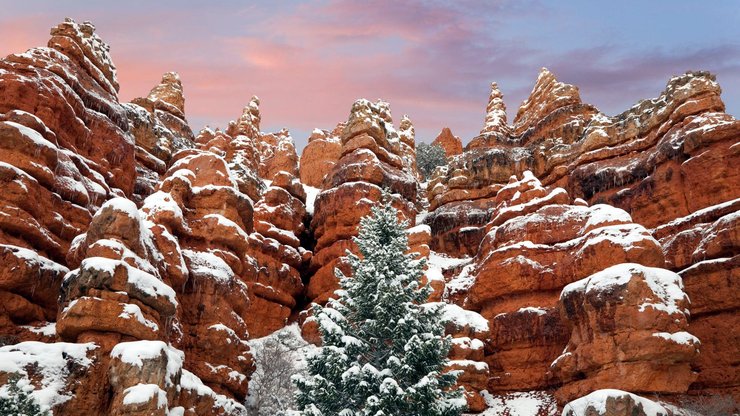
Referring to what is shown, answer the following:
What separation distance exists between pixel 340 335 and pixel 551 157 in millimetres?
41903

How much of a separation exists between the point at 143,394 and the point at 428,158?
3797 inches

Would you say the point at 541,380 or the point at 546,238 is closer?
the point at 541,380

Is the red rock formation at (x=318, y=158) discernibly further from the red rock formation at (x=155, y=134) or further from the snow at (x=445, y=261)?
the snow at (x=445, y=261)

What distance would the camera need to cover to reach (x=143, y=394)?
627 inches

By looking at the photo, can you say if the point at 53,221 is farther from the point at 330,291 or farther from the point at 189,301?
the point at 330,291

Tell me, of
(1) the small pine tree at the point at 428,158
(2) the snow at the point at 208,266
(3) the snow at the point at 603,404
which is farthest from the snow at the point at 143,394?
(1) the small pine tree at the point at 428,158

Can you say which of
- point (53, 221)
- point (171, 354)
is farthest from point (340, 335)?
point (53, 221)

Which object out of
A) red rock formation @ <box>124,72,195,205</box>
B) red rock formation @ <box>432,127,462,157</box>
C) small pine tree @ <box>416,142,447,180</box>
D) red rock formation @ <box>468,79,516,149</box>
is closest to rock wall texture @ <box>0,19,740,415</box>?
red rock formation @ <box>124,72,195,205</box>

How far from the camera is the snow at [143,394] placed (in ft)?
51.9

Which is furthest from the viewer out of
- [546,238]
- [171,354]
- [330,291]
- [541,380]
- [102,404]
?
[330,291]

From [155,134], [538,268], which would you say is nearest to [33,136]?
[538,268]

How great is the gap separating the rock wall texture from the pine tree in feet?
17.6

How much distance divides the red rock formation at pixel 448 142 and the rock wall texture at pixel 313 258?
67081 millimetres

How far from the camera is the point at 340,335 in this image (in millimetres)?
19250
